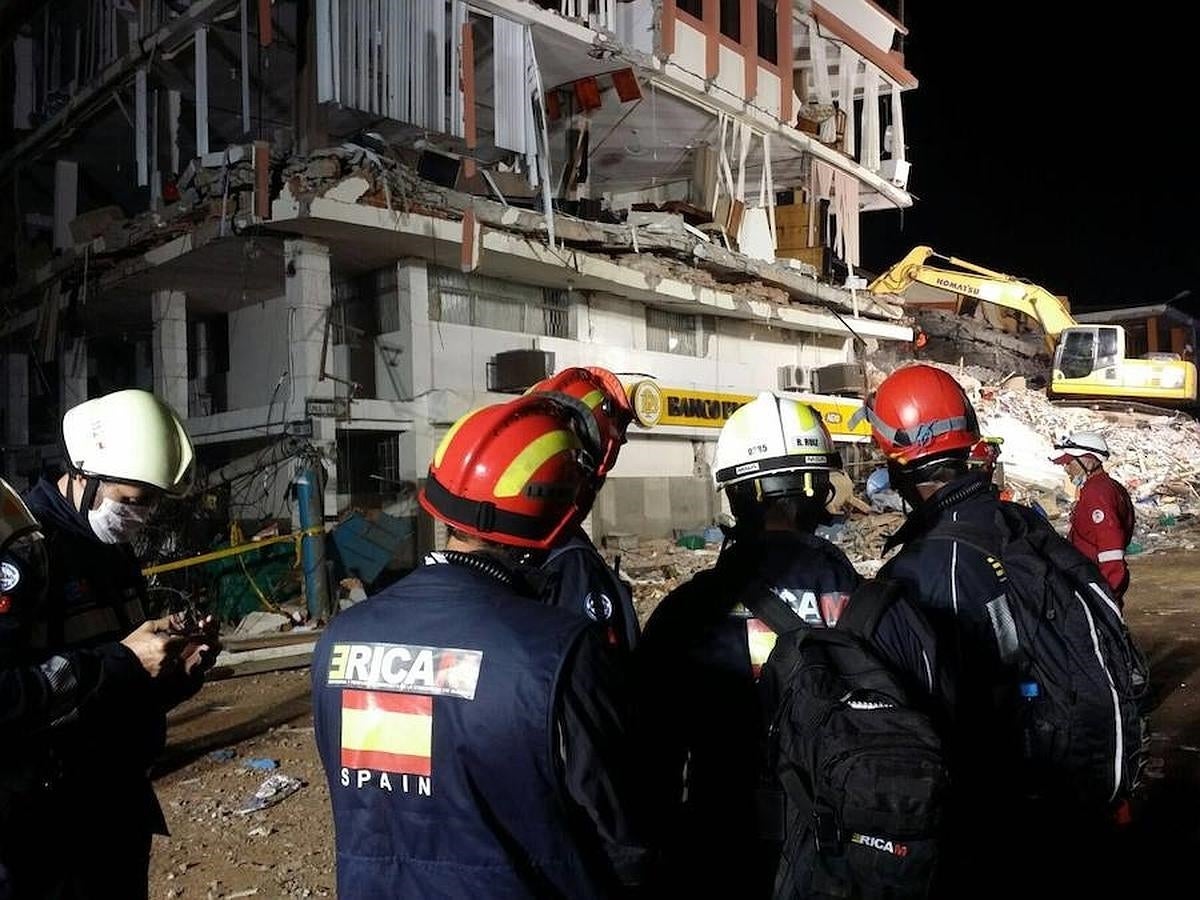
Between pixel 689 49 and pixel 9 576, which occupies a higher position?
pixel 689 49

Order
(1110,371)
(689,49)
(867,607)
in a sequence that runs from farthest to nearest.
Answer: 1. (1110,371)
2. (689,49)
3. (867,607)

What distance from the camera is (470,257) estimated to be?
1204 cm

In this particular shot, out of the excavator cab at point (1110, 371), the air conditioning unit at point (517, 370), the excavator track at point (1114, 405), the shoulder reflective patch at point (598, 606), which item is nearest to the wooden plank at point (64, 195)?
the air conditioning unit at point (517, 370)

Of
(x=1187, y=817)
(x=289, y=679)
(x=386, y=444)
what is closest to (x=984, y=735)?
(x=1187, y=817)

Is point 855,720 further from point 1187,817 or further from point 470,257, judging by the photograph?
point 470,257

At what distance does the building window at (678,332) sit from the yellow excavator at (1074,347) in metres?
8.07

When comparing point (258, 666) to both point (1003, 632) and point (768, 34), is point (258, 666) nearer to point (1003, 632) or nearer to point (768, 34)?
point (1003, 632)

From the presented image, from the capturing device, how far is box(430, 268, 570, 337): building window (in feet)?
43.5

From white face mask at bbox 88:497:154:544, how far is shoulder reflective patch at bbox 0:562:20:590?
1.76 feet

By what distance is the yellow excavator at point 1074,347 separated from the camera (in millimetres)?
23406

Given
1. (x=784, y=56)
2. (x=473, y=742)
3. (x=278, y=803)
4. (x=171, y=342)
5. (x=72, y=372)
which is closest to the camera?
(x=473, y=742)

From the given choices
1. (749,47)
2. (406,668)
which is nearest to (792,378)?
(749,47)

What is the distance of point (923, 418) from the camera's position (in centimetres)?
259

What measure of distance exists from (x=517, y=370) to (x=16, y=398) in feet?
36.3
